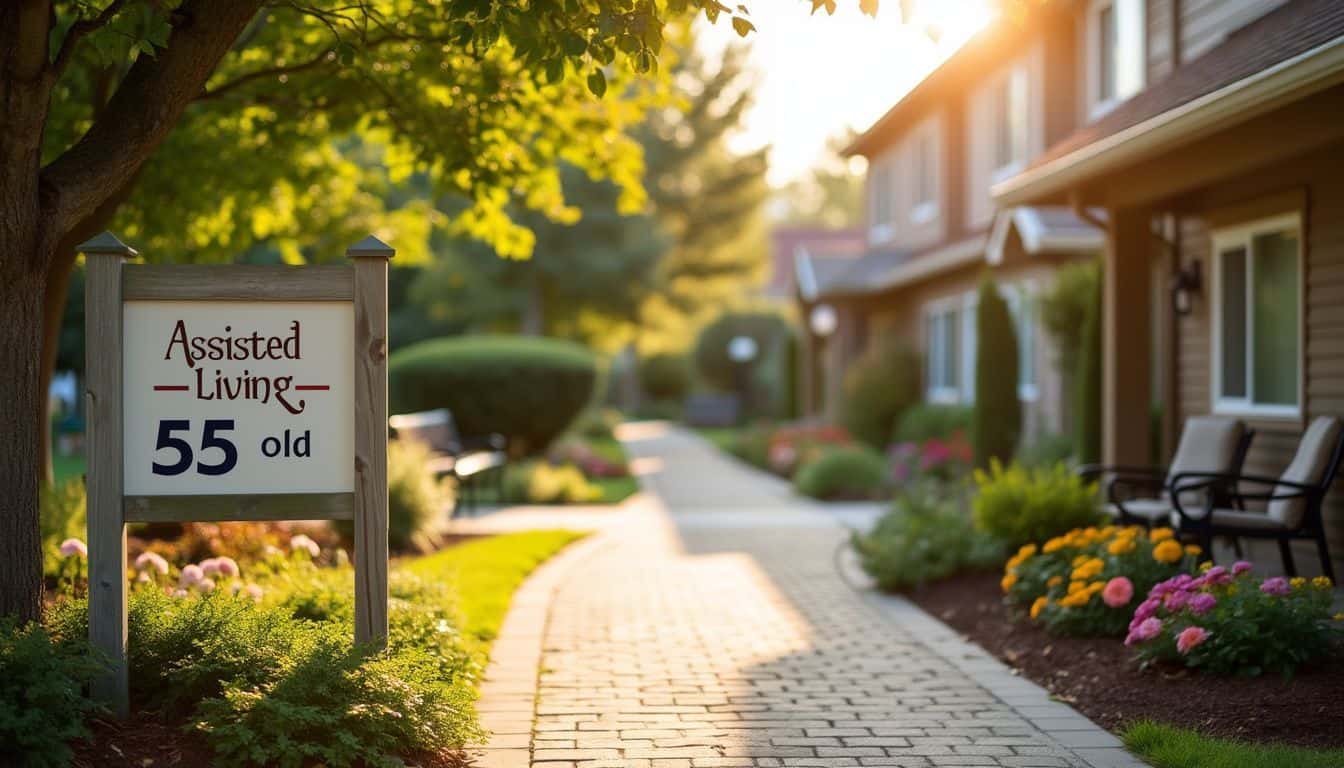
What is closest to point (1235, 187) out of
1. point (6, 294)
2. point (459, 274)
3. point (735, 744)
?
point (735, 744)

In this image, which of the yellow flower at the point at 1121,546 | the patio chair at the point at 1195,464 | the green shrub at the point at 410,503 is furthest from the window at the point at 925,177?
the yellow flower at the point at 1121,546

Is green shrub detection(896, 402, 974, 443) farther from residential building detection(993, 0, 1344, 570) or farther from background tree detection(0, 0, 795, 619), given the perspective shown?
background tree detection(0, 0, 795, 619)

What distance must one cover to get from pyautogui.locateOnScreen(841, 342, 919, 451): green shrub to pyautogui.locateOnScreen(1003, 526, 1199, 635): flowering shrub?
47.8ft

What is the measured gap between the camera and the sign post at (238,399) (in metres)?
5.13

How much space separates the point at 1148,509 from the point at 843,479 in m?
8.27

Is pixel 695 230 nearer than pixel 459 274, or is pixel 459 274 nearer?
pixel 459 274

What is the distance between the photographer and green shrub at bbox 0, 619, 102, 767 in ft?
13.7

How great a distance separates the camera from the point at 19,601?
5.23 m

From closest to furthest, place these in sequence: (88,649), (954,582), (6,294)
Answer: (88,649) < (6,294) < (954,582)

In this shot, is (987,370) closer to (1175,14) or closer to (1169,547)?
(1175,14)

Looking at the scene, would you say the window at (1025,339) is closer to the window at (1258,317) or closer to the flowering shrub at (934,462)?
the flowering shrub at (934,462)

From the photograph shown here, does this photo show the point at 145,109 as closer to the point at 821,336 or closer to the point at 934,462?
the point at 934,462

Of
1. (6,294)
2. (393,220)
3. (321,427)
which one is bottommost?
(321,427)

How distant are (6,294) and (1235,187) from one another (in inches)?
356
